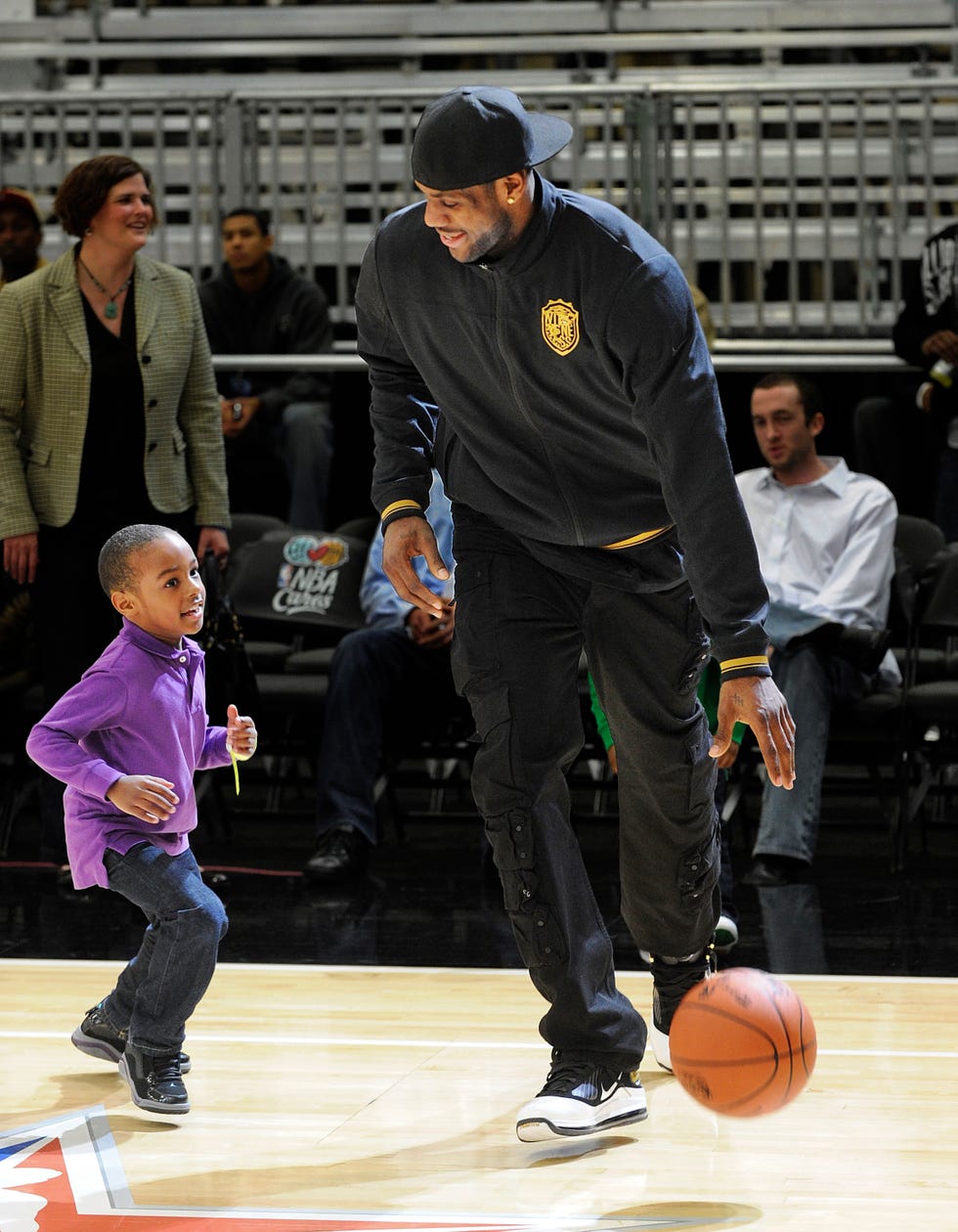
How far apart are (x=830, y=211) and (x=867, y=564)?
331cm

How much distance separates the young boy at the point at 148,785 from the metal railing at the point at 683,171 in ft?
15.9

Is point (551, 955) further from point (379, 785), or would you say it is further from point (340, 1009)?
point (379, 785)

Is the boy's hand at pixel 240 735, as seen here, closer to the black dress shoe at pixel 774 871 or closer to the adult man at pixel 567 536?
the adult man at pixel 567 536

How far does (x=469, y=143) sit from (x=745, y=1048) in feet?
4.89

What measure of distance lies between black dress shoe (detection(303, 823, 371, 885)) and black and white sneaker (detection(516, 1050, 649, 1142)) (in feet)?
7.60

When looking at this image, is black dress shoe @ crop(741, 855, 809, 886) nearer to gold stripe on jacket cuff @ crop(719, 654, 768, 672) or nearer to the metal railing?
gold stripe on jacket cuff @ crop(719, 654, 768, 672)

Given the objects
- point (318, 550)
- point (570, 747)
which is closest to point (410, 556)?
point (570, 747)

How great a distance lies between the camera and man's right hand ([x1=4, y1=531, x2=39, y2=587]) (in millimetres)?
5172

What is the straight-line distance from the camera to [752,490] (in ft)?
20.0

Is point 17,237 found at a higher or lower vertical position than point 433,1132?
higher

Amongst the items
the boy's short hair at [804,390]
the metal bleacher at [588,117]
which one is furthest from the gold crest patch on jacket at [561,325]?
the metal bleacher at [588,117]

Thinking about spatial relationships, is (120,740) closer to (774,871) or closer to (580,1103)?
(580,1103)

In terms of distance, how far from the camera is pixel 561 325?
2.90 m

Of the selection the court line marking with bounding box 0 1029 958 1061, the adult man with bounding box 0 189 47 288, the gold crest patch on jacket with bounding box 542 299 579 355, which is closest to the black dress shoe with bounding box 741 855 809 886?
the court line marking with bounding box 0 1029 958 1061
